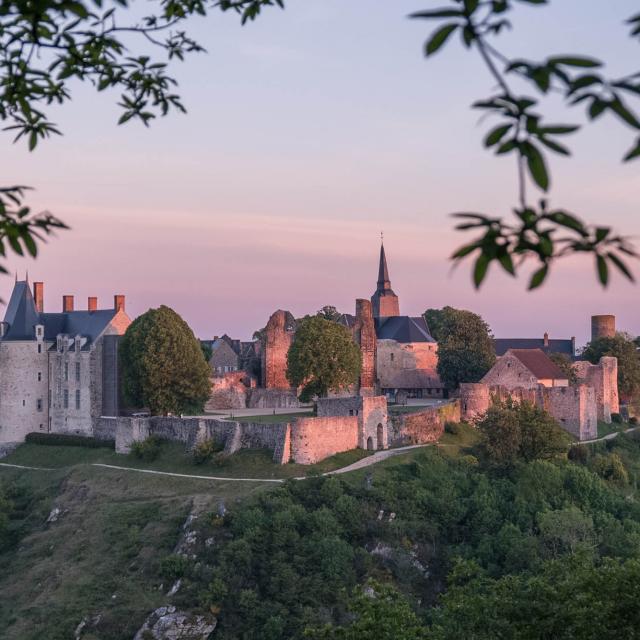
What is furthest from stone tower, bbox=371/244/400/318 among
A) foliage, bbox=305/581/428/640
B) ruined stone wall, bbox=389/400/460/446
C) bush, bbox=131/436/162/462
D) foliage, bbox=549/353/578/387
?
foliage, bbox=305/581/428/640

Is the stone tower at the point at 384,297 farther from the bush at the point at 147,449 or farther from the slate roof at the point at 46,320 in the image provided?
the bush at the point at 147,449

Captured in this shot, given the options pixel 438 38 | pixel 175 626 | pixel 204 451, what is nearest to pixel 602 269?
pixel 438 38

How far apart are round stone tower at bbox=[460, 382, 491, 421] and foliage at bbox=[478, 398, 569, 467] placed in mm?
6074

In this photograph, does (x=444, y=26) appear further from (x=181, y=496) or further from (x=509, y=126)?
(x=181, y=496)

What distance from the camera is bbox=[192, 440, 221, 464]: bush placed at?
4428cm

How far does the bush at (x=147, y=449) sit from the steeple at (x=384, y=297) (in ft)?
121

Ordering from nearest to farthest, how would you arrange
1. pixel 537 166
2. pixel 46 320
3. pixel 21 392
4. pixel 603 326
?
pixel 537 166 < pixel 21 392 < pixel 46 320 < pixel 603 326

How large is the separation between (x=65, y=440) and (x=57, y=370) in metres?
4.88

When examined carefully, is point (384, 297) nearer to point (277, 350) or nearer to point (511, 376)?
point (277, 350)

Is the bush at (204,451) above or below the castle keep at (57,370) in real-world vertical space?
below

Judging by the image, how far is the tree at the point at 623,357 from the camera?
65.1 m

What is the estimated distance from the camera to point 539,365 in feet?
187

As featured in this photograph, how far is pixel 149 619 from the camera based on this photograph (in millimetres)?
31328

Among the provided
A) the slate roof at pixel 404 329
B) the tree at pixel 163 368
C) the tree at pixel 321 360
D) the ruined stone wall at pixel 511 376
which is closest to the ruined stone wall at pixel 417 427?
the ruined stone wall at pixel 511 376
